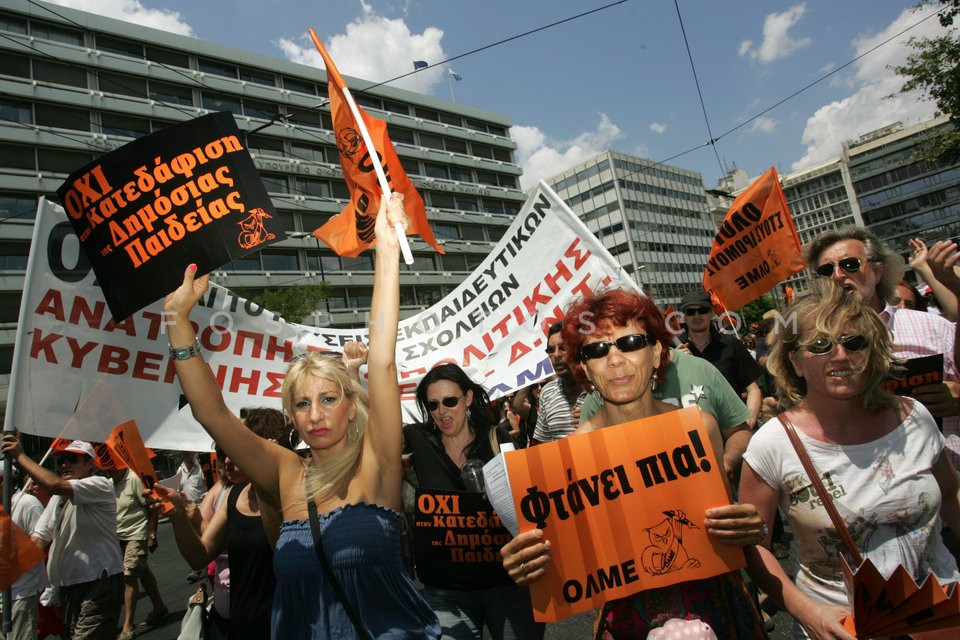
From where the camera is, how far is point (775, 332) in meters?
2.12

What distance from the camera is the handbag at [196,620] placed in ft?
9.97

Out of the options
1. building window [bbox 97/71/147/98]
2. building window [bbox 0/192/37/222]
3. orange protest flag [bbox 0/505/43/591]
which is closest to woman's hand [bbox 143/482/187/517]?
orange protest flag [bbox 0/505/43/591]

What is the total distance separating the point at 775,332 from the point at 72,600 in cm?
572

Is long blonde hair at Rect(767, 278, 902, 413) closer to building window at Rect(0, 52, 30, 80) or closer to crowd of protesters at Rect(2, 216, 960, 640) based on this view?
crowd of protesters at Rect(2, 216, 960, 640)

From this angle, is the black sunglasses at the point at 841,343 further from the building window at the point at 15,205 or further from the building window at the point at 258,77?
the building window at the point at 258,77

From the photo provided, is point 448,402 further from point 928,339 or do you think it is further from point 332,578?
point 928,339

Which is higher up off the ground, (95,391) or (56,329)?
(56,329)

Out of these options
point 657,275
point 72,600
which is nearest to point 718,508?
point 72,600

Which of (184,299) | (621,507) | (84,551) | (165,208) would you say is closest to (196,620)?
(184,299)

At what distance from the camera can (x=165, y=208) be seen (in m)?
3.15

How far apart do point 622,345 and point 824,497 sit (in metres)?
0.73

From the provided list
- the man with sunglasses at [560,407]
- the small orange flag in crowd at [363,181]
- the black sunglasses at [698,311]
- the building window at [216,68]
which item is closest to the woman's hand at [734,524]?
the man with sunglasses at [560,407]

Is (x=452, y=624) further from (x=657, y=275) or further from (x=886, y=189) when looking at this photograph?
(x=886, y=189)

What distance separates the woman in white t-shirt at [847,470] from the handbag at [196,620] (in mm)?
2824
